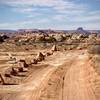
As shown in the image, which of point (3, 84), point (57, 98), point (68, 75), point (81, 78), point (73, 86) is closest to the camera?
point (57, 98)

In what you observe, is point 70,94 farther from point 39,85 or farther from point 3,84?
point 3,84

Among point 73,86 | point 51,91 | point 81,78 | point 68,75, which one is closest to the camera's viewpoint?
point 51,91

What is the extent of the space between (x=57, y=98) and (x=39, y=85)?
5685 millimetres

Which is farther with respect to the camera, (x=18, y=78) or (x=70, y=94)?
(x=18, y=78)

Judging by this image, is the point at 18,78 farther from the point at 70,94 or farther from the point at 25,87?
the point at 70,94

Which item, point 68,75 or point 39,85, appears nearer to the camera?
point 39,85

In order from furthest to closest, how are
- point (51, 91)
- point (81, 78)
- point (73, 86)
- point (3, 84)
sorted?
1. point (81, 78)
2. point (3, 84)
3. point (73, 86)
4. point (51, 91)

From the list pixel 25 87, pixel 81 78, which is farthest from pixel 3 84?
pixel 81 78

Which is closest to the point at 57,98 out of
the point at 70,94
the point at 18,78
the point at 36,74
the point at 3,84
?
the point at 70,94

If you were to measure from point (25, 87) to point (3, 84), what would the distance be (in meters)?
2.47

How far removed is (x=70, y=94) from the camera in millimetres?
22984

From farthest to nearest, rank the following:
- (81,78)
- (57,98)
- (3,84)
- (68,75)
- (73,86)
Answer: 1. (68,75)
2. (81,78)
3. (3,84)
4. (73,86)
5. (57,98)

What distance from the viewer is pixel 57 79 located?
29.7 metres

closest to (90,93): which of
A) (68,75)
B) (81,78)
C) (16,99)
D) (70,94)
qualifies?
(70,94)
